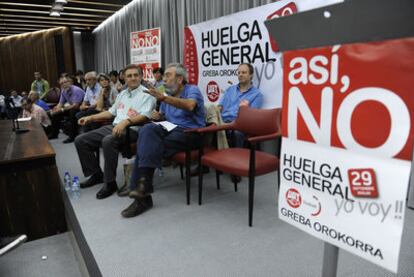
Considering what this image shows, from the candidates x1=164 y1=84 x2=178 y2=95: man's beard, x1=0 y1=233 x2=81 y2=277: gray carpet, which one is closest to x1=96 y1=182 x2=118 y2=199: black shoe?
x1=0 y1=233 x2=81 y2=277: gray carpet

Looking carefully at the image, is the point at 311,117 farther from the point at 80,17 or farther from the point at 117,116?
the point at 80,17

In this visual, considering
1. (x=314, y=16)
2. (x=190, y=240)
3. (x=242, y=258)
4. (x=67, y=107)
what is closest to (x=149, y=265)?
(x=190, y=240)

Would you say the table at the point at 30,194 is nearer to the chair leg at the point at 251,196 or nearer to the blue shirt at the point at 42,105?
the chair leg at the point at 251,196

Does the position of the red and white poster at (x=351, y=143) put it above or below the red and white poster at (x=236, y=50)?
below

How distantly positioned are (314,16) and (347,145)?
1.07 ft

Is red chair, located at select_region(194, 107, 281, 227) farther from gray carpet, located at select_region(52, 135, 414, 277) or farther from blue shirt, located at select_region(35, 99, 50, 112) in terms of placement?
blue shirt, located at select_region(35, 99, 50, 112)

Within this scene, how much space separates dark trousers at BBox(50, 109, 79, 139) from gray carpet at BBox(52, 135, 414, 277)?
2.67 meters

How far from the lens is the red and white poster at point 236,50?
10.00 ft

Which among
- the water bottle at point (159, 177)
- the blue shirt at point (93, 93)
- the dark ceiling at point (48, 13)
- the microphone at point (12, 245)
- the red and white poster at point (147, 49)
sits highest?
the dark ceiling at point (48, 13)

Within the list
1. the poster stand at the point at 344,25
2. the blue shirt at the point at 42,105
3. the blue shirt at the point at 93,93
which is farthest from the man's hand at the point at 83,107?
the poster stand at the point at 344,25

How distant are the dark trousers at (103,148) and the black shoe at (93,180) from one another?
1.7 inches

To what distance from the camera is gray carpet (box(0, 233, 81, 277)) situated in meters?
1.71

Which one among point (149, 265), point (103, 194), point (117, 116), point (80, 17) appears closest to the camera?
point (149, 265)

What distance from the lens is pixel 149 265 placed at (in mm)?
1624
